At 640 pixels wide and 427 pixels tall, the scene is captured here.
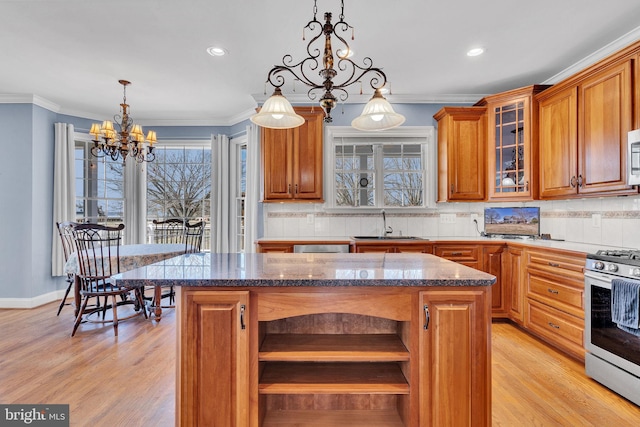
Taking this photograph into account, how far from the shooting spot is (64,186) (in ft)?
14.5

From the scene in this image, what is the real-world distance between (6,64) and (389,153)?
14.2 ft

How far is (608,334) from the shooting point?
2.18 meters

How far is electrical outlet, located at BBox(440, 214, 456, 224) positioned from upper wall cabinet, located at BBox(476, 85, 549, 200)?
21.2 inches

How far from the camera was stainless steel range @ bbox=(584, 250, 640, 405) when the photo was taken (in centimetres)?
201

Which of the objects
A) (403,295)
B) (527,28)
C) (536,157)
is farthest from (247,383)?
(536,157)

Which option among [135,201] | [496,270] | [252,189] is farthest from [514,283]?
[135,201]

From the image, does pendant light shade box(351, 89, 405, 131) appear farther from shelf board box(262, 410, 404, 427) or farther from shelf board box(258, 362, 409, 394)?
shelf board box(262, 410, 404, 427)

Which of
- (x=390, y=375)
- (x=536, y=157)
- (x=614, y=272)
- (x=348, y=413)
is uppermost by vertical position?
(x=536, y=157)

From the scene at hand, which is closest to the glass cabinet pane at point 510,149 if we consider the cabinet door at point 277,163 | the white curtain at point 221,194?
the cabinet door at point 277,163

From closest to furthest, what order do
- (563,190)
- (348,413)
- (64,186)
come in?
(348,413) < (563,190) < (64,186)

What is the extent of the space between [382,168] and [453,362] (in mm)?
3071

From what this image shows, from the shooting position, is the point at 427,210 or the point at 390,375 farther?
the point at 427,210

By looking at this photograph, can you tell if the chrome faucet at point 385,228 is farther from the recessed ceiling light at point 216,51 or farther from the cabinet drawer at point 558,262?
the recessed ceiling light at point 216,51

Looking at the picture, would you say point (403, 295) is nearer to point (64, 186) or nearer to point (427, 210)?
point (427, 210)
